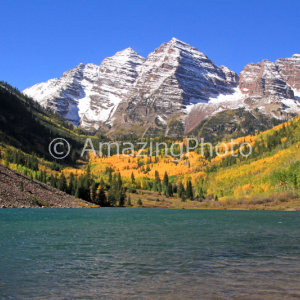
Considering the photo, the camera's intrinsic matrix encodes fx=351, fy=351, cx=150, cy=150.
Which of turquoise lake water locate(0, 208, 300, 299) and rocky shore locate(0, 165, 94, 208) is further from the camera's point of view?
rocky shore locate(0, 165, 94, 208)

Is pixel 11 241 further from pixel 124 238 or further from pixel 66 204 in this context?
pixel 66 204

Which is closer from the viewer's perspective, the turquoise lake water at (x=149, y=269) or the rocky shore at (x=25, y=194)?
the turquoise lake water at (x=149, y=269)

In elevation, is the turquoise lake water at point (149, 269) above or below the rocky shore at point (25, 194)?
below

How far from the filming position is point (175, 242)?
160ft

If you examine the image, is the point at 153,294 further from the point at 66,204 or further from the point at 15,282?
the point at 66,204

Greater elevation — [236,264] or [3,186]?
[3,186]

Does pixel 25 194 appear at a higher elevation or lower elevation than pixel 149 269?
higher

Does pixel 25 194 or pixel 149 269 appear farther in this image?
pixel 25 194

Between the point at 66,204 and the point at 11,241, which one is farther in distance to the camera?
the point at 66,204

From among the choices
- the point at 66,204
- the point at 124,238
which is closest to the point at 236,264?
the point at 124,238

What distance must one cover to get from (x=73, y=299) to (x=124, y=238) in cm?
3168

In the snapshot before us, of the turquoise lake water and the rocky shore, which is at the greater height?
the rocky shore

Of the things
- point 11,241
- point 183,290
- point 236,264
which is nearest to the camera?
point 183,290

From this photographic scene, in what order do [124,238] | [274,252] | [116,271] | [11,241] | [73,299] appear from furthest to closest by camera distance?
[124,238] → [11,241] → [274,252] → [116,271] → [73,299]
